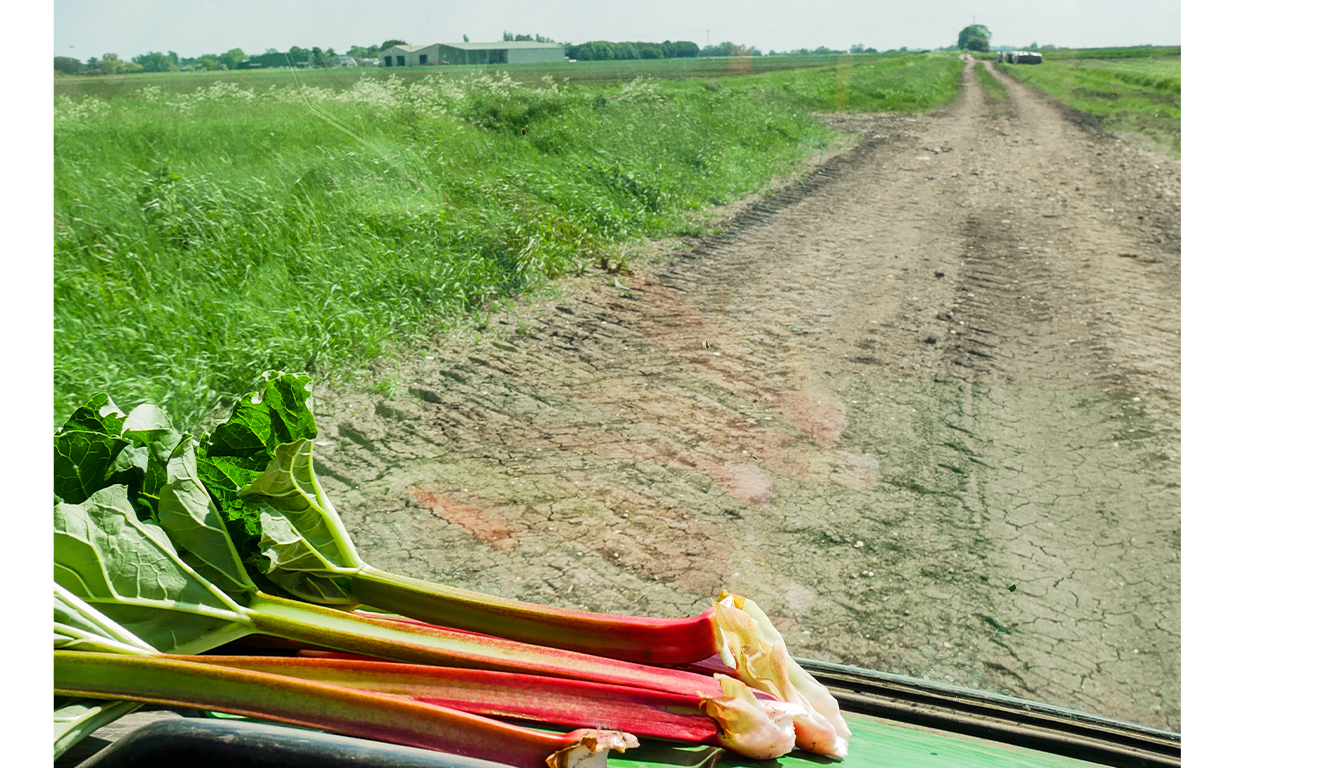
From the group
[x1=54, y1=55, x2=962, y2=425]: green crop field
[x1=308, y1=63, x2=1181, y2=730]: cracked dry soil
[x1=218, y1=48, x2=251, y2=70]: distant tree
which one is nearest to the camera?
[x1=308, y1=63, x2=1181, y2=730]: cracked dry soil

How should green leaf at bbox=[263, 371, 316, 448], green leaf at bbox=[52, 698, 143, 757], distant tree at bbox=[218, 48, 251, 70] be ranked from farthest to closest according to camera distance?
1. distant tree at bbox=[218, 48, 251, 70]
2. green leaf at bbox=[263, 371, 316, 448]
3. green leaf at bbox=[52, 698, 143, 757]

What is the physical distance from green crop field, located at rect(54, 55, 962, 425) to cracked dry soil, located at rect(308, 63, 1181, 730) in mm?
183

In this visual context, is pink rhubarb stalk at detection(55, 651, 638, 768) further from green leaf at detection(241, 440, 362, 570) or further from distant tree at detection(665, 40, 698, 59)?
distant tree at detection(665, 40, 698, 59)

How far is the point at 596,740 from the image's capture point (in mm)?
583

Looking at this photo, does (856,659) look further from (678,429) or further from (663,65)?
(663,65)

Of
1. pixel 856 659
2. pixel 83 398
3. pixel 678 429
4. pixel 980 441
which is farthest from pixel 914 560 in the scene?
pixel 83 398

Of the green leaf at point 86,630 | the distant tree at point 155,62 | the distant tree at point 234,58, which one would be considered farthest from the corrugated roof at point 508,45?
the green leaf at point 86,630

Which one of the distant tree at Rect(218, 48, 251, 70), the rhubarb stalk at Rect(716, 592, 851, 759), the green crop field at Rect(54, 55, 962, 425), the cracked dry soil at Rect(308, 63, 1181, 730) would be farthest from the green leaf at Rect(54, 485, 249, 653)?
the distant tree at Rect(218, 48, 251, 70)

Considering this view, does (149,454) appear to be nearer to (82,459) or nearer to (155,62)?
(82,459)

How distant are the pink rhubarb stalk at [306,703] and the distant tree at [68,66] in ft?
5.92

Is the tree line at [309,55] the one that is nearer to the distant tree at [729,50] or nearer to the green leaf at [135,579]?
the distant tree at [729,50]

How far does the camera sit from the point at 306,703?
0.61 metres

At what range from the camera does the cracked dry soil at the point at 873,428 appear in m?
1.54

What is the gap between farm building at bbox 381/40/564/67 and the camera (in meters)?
1.86
